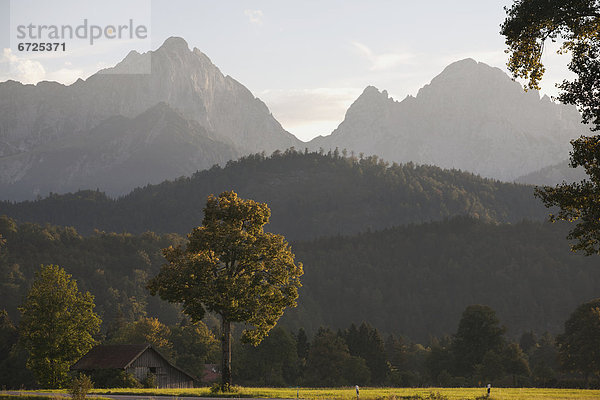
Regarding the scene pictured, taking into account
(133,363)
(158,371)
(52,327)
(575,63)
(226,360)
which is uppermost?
(575,63)

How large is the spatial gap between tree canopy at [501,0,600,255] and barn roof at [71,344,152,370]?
6147cm

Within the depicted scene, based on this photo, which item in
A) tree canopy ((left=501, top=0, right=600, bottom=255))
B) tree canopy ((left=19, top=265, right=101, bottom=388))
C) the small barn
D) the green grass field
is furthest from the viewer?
the small barn

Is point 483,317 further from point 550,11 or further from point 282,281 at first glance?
point 550,11

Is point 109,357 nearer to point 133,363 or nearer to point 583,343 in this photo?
point 133,363

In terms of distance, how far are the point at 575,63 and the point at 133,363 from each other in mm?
66834

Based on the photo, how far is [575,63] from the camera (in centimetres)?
3186

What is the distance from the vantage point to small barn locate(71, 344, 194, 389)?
8162 centimetres

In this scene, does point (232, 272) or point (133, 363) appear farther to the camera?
point (133, 363)

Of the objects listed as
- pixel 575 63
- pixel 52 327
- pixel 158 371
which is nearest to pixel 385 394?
pixel 575 63

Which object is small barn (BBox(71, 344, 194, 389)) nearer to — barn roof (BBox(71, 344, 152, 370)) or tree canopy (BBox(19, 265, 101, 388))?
barn roof (BBox(71, 344, 152, 370))

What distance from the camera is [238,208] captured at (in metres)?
55.0

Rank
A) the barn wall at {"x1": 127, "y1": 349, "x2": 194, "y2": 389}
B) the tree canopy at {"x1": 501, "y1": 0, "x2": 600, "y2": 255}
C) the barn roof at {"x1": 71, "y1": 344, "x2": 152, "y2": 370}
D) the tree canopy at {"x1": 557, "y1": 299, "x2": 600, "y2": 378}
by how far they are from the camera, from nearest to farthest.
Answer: the tree canopy at {"x1": 501, "y1": 0, "x2": 600, "y2": 255}
the barn roof at {"x1": 71, "y1": 344, "x2": 152, "y2": 370}
the barn wall at {"x1": 127, "y1": 349, "x2": 194, "y2": 389}
the tree canopy at {"x1": 557, "y1": 299, "x2": 600, "y2": 378}


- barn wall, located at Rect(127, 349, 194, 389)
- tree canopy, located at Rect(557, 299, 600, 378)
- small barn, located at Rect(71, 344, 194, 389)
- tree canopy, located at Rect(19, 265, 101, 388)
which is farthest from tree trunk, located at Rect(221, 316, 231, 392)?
tree canopy, located at Rect(557, 299, 600, 378)

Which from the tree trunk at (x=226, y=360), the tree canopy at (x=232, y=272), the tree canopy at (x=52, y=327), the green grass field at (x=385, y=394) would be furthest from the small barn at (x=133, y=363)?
the tree canopy at (x=232, y=272)
